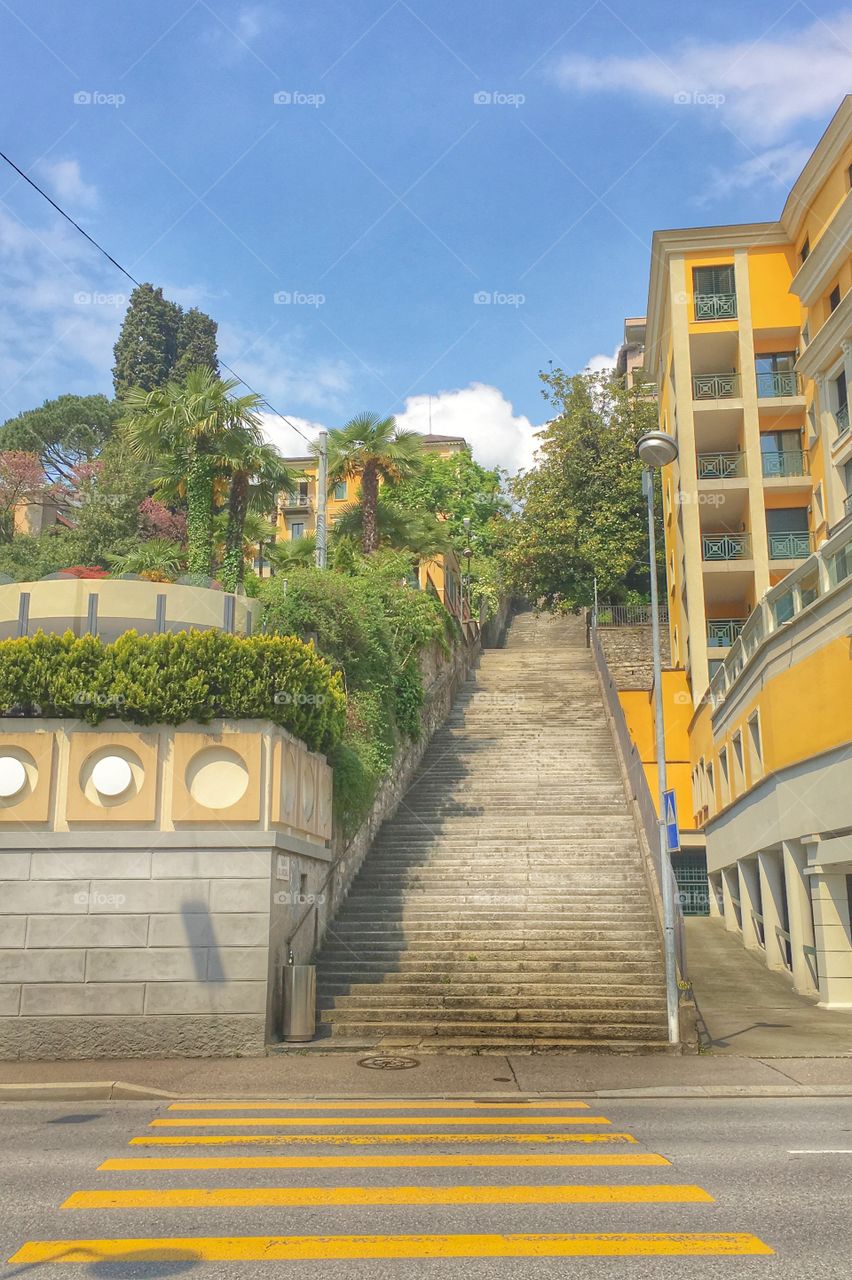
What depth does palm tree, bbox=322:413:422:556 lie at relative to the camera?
29.0 metres

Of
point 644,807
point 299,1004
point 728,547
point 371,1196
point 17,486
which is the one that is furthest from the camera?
point 17,486

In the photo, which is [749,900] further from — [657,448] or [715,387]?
[715,387]

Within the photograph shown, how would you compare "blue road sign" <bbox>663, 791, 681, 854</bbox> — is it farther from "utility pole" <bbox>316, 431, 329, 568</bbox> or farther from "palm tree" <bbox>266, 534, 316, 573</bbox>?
"palm tree" <bbox>266, 534, 316, 573</bbox>

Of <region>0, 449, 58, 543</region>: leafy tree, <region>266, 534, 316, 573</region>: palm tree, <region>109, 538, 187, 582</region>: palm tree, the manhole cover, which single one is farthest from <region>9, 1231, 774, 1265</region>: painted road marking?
<region>0, 449, 58, 543</region>: leafy tree

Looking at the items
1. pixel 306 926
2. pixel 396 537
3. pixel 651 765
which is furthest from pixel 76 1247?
pixel 651 765

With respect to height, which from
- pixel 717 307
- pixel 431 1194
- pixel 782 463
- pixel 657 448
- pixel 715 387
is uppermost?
pixel 717 307

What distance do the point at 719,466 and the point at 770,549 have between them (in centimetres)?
340

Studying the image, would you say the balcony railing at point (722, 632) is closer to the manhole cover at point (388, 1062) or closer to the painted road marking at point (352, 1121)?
the manhole cover at point (388, 1062)

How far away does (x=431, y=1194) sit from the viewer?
7098 millimetres

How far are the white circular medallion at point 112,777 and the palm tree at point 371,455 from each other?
15300 millimetres

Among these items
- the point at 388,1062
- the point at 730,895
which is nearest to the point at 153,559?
the point at 388,1062

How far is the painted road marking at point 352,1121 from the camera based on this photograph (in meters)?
9.78

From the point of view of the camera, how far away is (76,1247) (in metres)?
6.03

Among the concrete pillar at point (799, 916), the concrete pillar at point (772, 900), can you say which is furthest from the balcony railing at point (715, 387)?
the concrete pillar at point (799, 916)
